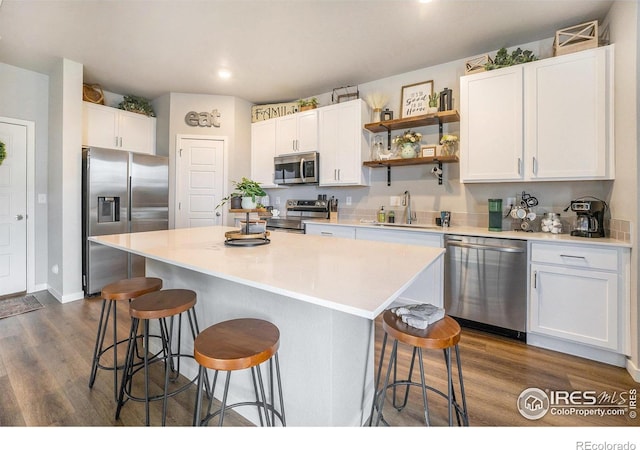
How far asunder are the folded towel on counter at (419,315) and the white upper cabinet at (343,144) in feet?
7.85

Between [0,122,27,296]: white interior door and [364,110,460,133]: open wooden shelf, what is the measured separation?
4.06 metres

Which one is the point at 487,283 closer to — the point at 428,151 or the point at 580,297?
the point at 580,297

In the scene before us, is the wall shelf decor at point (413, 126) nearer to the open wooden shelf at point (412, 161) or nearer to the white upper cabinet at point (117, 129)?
the open wooden shelf at point (412, 161)

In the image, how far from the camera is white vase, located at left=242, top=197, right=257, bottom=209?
5.84 ft

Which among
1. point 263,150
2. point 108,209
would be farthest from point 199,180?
point 108,209

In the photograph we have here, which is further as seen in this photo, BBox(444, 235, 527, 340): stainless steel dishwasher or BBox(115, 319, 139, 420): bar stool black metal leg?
BBox(444, 235, 527, 340): stainless steel dishwasher

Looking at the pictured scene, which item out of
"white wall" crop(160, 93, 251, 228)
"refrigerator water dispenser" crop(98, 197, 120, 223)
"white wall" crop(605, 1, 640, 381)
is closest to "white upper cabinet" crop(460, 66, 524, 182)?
"white wall" crop(605, 1, 640, 381)

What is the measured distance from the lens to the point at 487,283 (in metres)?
2.51

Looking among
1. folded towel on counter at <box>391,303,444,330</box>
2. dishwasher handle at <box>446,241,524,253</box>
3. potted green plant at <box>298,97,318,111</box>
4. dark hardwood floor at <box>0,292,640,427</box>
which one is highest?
potted green plant at <box>298,97,318,111</box>

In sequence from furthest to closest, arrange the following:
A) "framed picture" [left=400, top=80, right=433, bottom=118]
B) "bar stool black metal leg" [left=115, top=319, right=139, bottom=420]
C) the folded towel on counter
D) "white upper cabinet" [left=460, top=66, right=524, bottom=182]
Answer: "framed picture" [left=400, top=80, right=433, bottom=118]
"white upper cabinet" [left=460, top=66, right=524, bottom=182]
"bar stool black metal leg" [left=115, top=319, right=139, bottom=420]
the folded towel on counter

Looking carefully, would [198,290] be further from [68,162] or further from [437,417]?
[68,162]

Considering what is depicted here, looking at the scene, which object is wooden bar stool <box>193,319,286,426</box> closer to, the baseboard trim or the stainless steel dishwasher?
the stainless steel dishwasher

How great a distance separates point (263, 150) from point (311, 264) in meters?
3.45

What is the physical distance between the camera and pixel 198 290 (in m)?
1.82
